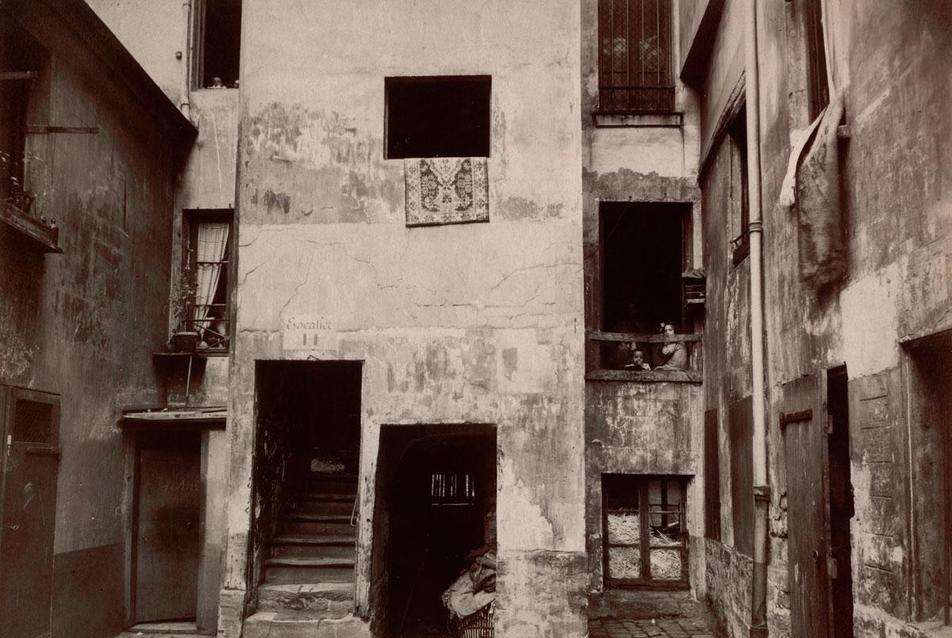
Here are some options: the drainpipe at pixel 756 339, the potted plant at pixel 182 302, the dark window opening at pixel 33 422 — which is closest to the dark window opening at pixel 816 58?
the drainpipe at pixel 756 339

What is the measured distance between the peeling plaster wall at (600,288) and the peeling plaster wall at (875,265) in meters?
3.29

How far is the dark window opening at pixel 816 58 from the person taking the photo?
23.2 ft

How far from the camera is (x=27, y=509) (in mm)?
8016

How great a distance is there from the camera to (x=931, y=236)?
4.88 m

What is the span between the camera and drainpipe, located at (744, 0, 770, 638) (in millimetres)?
7789

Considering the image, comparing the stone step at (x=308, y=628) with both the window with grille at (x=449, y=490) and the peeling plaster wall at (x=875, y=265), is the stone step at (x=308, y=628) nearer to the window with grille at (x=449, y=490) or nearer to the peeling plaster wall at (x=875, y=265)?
the window with grille at (x=449, y=490)

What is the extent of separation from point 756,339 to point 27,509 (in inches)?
278

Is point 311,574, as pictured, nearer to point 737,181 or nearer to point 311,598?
point 311,598

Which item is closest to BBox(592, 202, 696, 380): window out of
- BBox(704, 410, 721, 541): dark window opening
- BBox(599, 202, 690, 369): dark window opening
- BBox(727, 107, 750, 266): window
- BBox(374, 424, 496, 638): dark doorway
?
BBox(599, 202, 690, 369): dark window opening

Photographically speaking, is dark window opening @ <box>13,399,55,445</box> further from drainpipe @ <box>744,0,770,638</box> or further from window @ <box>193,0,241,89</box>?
drainpipe @ <box>744,0,770,638</box>

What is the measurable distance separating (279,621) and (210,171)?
244 inches

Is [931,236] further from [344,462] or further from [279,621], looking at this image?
[344,462]

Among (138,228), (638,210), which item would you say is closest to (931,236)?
(638,210)

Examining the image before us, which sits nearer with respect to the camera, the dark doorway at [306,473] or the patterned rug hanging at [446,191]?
the patterned rug hanging at [446,191]
